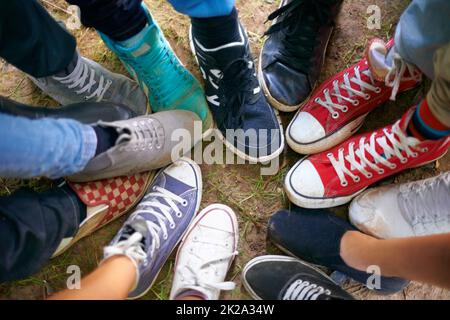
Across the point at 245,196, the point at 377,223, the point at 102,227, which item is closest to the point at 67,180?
the point at 102,227

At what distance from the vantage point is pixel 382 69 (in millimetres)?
1166

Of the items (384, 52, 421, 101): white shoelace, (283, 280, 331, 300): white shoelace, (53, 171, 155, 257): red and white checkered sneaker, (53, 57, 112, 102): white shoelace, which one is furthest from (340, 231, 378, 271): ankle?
(53, 57, 112, 102): white shoelace

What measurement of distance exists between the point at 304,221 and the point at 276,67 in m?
0.47

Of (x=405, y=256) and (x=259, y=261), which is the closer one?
(x=405, y=256)

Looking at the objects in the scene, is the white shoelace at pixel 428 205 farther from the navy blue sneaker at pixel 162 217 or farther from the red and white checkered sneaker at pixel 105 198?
the red and white checkered sneaker at pixel 105 198

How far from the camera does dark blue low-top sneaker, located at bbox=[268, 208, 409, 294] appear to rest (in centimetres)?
117

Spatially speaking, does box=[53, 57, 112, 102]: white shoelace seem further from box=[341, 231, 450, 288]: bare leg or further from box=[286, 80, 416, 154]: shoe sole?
box=[341, 231, 450, 288]: bare leg

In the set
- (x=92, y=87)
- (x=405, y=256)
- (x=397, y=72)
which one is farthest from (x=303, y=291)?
(x=92, y=87)

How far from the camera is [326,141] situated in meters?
1.22

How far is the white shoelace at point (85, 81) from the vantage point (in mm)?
1194

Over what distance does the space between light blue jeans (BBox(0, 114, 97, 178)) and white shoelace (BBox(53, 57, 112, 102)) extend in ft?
1.20

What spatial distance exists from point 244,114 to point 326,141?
0.83 ft

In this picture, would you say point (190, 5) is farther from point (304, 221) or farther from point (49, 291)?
point (49, 291)

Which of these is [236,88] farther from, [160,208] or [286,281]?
[286,281]
